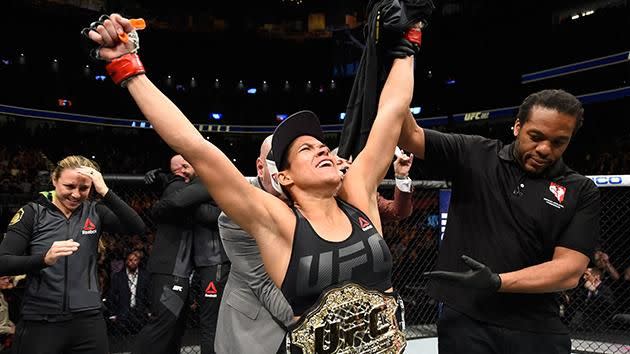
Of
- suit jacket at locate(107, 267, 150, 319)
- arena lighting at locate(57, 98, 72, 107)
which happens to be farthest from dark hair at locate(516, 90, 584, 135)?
arena lighting at locate(57, 98, 72, 107)

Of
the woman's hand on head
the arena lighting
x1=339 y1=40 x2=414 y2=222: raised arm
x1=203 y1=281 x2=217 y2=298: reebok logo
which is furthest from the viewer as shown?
the arena lighting

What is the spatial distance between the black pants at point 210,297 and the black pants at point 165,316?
11 centimetres

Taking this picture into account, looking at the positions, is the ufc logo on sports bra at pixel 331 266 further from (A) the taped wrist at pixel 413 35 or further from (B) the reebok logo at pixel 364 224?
(A) the taped wrist at pixel 413 35

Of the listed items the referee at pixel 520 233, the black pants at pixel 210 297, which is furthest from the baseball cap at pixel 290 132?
the black pants at pixel 210 297

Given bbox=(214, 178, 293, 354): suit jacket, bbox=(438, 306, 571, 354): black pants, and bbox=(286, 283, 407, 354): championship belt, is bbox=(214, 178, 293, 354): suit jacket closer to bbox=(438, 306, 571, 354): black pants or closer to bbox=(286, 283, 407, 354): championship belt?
bbox=(286, 283, 407, 354): championship belt

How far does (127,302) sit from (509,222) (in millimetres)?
3335

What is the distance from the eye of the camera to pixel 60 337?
243cm

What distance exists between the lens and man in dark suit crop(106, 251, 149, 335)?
403 centimetres

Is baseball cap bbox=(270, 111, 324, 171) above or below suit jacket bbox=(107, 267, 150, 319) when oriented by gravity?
above

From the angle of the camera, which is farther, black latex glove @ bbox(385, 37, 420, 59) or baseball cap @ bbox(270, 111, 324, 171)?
black latex glove @ bbox(385, 37, 420, 59)

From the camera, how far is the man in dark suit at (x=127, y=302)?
4.03 m

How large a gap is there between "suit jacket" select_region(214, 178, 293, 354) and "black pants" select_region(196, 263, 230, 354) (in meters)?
1.42

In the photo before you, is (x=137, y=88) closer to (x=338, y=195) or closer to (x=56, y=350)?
(x=338, y=195)

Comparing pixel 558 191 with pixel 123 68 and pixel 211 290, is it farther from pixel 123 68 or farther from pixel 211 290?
pixel 211 290
